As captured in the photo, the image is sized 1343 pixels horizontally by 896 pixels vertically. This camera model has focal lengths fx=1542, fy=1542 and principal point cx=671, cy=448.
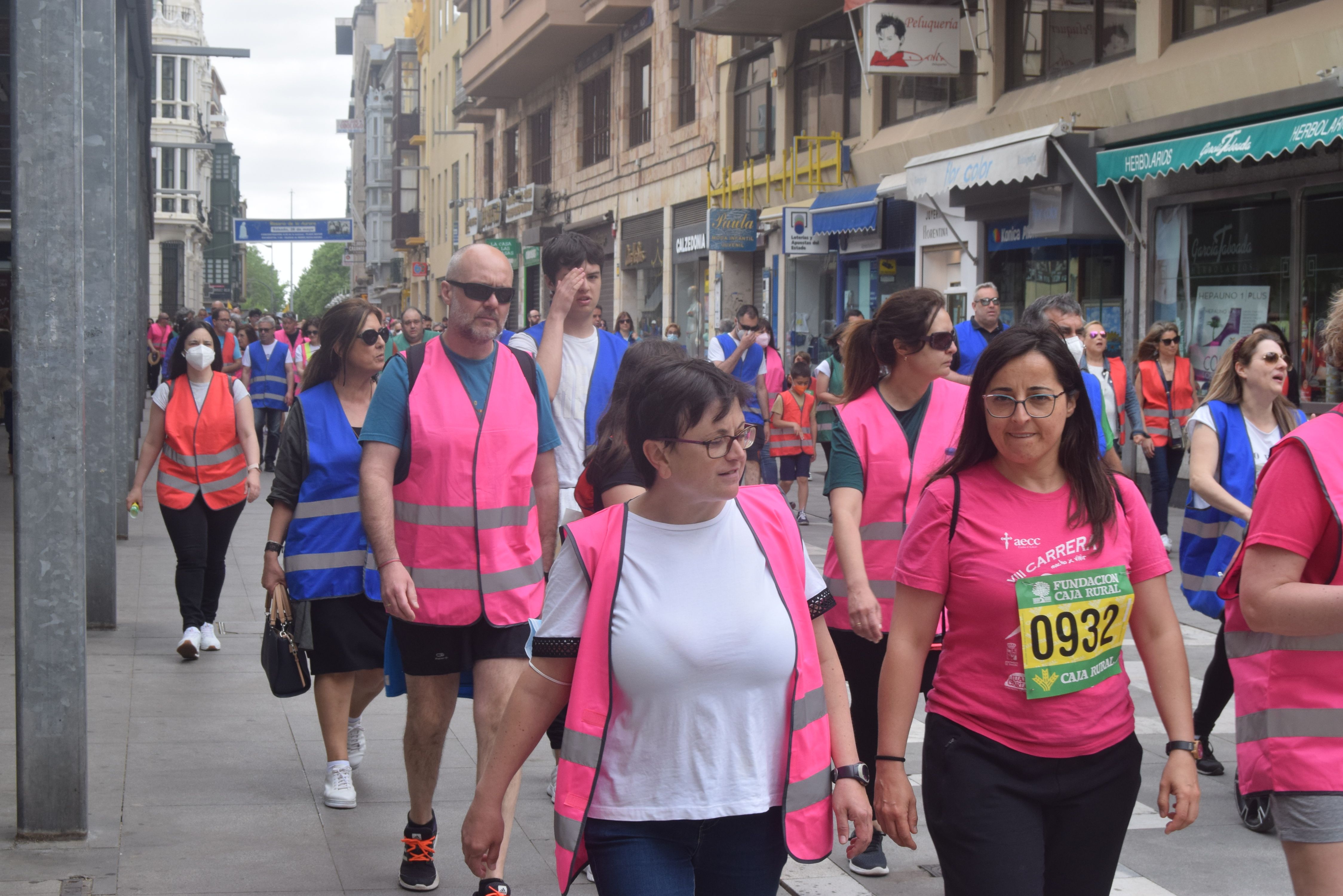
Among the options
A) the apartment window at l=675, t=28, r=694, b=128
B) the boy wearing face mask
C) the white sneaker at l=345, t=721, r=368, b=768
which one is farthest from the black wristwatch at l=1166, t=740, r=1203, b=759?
the apartment window at l=675, t=28, r=694, b=128

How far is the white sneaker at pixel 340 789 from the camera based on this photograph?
5664mm

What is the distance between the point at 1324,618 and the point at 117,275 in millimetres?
11587

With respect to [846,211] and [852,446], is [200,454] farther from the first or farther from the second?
[846,211]

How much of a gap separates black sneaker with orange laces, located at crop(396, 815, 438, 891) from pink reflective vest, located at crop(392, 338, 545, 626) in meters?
0.71

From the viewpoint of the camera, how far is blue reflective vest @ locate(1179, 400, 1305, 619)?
6.03 metres

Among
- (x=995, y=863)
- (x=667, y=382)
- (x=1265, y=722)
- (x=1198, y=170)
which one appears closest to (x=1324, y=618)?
(x=1265, y=722)

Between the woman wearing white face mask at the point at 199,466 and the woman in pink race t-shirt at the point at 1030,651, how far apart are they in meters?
5.66

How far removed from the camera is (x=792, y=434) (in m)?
15.2

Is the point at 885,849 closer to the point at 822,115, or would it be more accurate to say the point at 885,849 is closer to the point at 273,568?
the point at 273,568

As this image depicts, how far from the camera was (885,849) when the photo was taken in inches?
210

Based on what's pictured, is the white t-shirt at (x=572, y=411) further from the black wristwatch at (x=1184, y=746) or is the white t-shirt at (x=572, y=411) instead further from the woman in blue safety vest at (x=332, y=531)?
the black wristwatch at (x=1184, y=746)

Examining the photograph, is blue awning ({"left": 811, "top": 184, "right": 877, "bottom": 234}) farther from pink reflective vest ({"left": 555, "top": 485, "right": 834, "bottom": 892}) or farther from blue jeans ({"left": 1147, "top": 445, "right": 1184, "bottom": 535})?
pink reflective vest ({"left": 555, "top": 485, "right": 834, "bottom": 892})

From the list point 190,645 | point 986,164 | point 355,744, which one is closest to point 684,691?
point 355,744

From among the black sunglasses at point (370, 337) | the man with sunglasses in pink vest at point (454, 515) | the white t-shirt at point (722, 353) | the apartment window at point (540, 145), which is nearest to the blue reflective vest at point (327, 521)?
the black sunglasses at point (370, 337)
